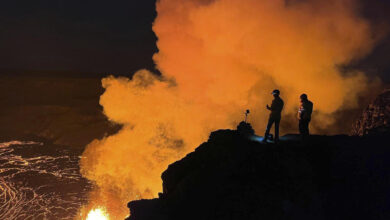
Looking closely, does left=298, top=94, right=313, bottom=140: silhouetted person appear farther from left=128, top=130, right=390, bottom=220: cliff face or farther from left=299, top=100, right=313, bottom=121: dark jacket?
left=128, top=130, right=390, bottom=220: cliff face

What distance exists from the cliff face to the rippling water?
20.8 m

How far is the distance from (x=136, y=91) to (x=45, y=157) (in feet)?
94.3

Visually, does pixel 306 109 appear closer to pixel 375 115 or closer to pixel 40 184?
pixel 375 115

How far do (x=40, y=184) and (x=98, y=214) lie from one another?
57.8 ft

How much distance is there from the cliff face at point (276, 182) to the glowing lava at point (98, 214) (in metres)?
12.4

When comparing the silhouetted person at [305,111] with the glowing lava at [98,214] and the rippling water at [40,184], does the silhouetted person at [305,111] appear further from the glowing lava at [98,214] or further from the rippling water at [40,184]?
the rippling water at [40,184]

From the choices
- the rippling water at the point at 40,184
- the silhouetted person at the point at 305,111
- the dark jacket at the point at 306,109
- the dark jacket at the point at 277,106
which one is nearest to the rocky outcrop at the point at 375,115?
the silhouetted person at the point at 305,111

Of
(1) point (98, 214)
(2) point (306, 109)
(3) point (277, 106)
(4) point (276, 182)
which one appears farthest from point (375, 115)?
(1) point (98, 214)

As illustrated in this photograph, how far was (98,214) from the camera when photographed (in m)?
24.2

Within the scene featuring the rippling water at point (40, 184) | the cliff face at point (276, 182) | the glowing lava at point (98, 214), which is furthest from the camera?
the rippling water at point (40, 184)

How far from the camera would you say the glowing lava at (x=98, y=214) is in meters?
22.5

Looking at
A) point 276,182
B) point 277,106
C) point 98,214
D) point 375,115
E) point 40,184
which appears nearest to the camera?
point 276,182

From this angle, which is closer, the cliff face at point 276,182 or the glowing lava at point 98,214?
the cliff face at point 276,182

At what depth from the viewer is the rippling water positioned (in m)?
28.9
